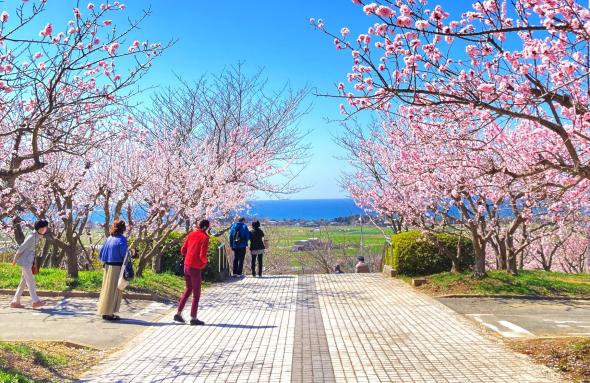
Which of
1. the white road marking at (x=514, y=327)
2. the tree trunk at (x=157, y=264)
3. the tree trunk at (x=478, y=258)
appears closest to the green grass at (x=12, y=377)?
the white road marking at (x=514, y=327)

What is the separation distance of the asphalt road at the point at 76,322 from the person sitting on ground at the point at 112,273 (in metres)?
0.21

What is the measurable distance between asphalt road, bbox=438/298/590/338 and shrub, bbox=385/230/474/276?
10.6ft

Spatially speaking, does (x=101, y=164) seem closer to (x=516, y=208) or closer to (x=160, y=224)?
(x=160, y=224)

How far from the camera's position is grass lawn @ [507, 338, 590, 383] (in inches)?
224

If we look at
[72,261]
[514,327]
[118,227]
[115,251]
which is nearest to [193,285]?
[115,251]

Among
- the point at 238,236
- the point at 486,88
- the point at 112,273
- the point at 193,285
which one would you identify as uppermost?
the point at 486,88

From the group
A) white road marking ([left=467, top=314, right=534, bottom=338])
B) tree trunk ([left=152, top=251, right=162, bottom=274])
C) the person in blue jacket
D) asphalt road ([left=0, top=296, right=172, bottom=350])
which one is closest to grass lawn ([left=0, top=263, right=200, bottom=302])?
asphalt road ([left=0, top=296, right=172, bottom=350])

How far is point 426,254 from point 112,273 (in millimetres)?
8481

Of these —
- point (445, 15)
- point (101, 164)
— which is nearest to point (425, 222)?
point (101, 164)

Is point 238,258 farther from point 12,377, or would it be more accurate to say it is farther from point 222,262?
point 12,377

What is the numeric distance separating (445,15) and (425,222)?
10091 mm

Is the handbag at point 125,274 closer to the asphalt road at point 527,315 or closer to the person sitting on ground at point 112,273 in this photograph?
the person sitting on ground at point 112,273

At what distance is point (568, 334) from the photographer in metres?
7.66

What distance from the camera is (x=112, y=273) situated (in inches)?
343
